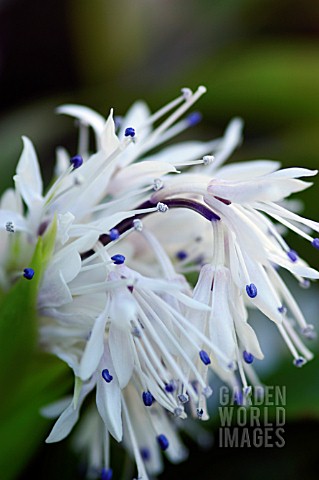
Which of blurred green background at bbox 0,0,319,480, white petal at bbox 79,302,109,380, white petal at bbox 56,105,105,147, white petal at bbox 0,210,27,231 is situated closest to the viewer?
white petal at bbox 79,302,109,380

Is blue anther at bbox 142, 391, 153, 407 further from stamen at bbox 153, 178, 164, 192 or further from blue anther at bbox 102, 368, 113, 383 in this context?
stamen at bbox 153, 178, 164, 192

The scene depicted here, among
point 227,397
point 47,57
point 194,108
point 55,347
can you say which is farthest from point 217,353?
point 47,57

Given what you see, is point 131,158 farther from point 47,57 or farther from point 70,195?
point 47,57

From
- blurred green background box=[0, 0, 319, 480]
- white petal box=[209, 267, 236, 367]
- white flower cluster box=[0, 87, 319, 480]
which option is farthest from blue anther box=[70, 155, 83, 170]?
blurred green background box=[0, 0, 319, 480]

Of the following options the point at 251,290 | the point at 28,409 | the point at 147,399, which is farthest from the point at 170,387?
the point at 28,409

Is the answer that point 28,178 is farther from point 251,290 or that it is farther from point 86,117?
point 251,290
